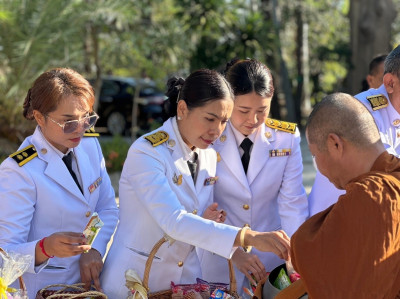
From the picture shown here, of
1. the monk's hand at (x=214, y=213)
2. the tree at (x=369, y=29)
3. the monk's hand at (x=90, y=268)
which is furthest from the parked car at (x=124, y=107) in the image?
the monk's hand at (x=214, y=213)

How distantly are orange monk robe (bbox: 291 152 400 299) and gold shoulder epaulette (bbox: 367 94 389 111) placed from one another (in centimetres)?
134

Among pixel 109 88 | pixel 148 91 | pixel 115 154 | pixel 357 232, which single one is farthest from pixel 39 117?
pixel 109 88

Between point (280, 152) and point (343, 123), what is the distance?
1.18m

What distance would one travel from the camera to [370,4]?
12.8m

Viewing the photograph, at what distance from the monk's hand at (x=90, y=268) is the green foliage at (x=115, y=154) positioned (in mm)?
6932

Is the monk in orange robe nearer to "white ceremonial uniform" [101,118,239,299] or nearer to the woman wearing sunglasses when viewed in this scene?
"white ceremonial uniform" [101,118,239,299]

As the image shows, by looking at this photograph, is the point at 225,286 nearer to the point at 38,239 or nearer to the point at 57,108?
the point at 38,239

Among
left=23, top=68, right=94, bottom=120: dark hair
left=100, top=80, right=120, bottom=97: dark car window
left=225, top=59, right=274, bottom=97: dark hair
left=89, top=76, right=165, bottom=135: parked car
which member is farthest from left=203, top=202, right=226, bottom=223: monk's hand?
left=100, top=80, right=120, bottom=97: dark car window

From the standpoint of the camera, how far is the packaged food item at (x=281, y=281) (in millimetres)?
2742

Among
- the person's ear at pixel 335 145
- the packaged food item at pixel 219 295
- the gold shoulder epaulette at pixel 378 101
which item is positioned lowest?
the packaged food item at pixel 219 295

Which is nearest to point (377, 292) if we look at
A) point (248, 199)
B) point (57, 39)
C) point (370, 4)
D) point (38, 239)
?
point (248, 199)

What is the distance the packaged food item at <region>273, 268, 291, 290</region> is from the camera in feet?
Answer: 9.00

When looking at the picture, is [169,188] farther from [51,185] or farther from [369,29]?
[369,29]

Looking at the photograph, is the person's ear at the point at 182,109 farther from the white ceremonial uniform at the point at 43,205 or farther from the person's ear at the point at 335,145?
the person's ear at the point at 335,145
